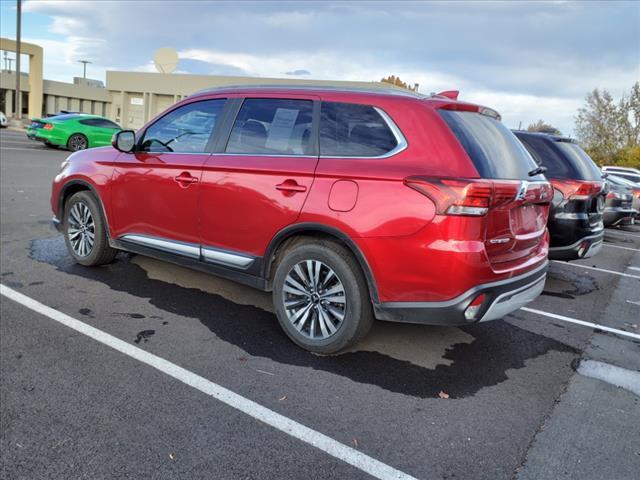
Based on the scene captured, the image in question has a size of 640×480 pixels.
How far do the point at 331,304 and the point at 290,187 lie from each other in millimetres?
907

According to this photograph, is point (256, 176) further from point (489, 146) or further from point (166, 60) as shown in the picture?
point (166, 60)

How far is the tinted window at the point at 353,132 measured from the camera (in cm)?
371

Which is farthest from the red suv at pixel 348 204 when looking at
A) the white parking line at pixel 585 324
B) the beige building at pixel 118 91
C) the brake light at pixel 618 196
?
the beige building at pixel 118 91

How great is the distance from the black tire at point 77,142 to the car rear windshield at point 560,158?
17.5m

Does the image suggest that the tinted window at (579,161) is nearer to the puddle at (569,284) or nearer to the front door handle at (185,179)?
the puddle at (569,284)

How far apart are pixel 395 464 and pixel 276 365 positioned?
128cm

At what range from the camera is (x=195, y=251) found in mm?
4633

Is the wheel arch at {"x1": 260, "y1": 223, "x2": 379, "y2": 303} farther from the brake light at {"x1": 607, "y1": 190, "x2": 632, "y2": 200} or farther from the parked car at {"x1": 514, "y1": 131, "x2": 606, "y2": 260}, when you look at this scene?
the brake light at {"x1": 607, "y1": 190, "x2": 632, "y2": 200}

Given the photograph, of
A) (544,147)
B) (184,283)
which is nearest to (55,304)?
(184,283)

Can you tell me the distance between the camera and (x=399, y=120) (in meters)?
3.68

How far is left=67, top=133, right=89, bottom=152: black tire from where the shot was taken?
1980 cm

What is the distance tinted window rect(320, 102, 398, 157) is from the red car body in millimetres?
69

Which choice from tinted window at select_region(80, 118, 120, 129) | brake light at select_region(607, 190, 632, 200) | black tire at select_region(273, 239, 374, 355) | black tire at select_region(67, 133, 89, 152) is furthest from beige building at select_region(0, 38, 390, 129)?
black tire at select_region(273, 239, 374, 355)

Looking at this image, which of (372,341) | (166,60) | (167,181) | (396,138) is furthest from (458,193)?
(166,60)
